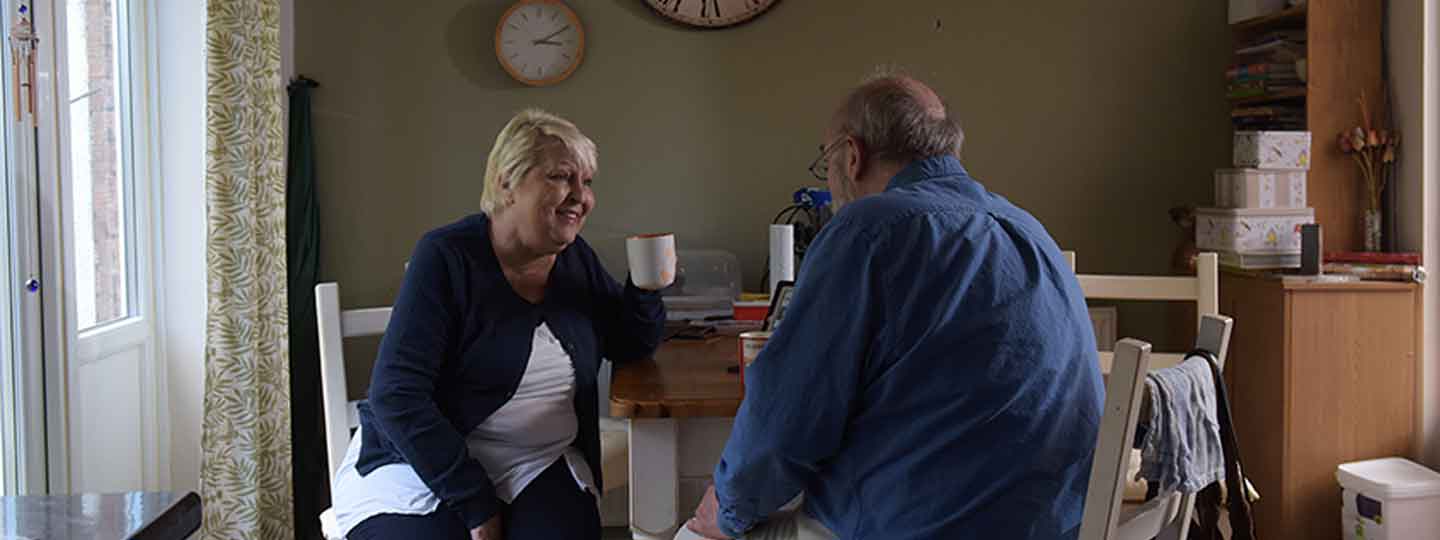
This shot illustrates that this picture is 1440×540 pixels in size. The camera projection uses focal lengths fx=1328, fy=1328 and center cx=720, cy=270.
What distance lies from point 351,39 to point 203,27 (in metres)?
0.81

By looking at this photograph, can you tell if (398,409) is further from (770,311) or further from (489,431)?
(770,311)

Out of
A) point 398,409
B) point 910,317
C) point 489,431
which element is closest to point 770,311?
point 489,431

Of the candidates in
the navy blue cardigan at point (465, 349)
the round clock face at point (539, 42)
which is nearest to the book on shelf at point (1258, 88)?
the round clock face at point (539, 42)

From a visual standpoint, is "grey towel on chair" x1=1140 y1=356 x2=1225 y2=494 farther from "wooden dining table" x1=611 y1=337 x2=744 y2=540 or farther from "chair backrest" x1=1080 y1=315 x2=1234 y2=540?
"wooden dining table" x1=611 y1=337 x2=744 y2=540

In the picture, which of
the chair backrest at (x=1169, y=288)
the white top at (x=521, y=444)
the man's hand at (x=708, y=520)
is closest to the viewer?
the man's hand at (x=708, y=520)

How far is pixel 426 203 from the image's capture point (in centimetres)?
404

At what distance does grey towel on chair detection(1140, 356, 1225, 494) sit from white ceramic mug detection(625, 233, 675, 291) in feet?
3.00

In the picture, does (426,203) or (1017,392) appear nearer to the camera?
(1017,392)

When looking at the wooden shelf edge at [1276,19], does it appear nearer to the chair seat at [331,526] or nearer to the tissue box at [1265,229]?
the tissue box at [1265,229]

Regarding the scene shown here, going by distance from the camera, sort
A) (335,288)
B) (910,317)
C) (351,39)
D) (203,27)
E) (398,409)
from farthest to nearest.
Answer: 1. (351,39)
2. (203,27)
3. (335,288)
4. (398,409)
5. (910,317)

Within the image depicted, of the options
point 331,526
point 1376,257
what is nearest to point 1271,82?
point 1376,257

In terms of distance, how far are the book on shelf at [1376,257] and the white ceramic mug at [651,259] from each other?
91.0 inches

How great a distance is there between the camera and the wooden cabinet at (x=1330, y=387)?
3.56 m

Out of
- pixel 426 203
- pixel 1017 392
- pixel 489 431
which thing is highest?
pixel 426 203
